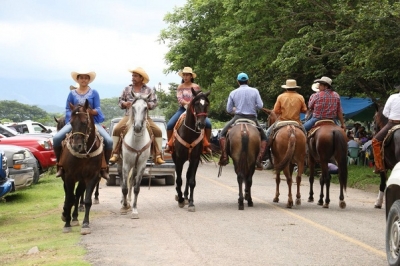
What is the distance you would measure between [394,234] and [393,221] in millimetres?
159

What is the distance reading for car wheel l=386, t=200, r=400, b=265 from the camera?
827 cm

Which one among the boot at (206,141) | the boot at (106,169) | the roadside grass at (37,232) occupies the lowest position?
the roadside grass at (37,232)

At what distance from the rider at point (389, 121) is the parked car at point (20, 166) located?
8037 mm

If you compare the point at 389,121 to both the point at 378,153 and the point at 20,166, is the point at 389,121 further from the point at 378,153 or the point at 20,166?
the point at 20,166

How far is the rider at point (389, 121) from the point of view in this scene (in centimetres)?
1494

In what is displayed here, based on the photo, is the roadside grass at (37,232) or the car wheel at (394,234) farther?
the roadside grass at (37,232)

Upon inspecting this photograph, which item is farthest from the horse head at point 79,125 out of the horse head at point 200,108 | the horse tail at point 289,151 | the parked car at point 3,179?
the horse tail at point 289,151

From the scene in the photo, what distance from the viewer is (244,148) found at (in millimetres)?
15727

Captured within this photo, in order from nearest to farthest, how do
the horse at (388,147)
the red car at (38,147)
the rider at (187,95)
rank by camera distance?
the horse at (388,147) < the rider at (187,95) < the red car at (38,147)

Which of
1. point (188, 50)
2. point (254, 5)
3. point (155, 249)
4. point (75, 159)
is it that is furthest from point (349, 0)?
point (188, 50)

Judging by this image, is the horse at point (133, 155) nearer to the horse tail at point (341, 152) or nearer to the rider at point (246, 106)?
the rider at point (246, 106)

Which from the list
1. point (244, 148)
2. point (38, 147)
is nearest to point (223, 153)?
point (244, 148)

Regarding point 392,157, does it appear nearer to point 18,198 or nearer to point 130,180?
point 130,180

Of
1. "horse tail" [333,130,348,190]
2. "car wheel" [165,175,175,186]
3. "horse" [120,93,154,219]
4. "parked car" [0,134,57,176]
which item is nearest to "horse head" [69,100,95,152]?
"horse" [120,93,154,219]
